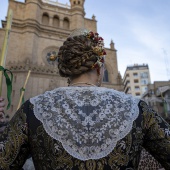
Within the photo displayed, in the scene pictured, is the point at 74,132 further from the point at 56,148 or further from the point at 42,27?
the point at 42,27

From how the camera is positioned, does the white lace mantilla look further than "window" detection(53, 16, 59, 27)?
No

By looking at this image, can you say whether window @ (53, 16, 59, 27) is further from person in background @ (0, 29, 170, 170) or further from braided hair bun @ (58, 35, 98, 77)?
person in background @ (0, 29, 170, 170)

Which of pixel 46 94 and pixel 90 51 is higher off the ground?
pixel 90 51

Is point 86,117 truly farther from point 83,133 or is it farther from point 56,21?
point 56,21

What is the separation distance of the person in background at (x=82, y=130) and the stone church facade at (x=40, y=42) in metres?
17.2

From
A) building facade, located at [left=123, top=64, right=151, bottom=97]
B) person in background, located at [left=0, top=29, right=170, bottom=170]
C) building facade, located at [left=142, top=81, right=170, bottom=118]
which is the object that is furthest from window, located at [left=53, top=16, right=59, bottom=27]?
building facade, located at [left=123, top=64, right=151, bottom=97]

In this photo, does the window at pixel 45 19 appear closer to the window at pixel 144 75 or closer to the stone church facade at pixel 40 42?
the stone church facade at pixel 40 42

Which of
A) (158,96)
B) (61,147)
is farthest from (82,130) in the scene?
(158,96)

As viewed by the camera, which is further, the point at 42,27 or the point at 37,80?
the point at 42,27

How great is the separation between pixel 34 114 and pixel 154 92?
114 ft

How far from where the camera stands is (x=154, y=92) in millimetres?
33656

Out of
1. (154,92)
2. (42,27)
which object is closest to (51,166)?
(42,27)

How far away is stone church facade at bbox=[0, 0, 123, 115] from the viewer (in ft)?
61.3

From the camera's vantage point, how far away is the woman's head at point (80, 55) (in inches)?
52.0
